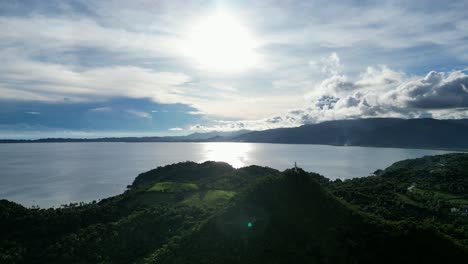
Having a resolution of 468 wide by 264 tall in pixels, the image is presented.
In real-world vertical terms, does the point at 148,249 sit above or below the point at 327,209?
below

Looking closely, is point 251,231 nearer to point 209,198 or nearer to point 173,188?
point 209,198

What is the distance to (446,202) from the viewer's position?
89062 mm

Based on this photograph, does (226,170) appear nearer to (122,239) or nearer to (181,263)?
(122,239)

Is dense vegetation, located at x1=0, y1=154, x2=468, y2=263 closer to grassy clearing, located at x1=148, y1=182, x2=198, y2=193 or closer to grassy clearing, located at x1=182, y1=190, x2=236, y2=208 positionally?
grassy clearing, located at x1=182, y1=190, x2=236, y2=208

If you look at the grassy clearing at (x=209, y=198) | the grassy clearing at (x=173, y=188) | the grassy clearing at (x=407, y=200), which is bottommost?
the grassy clearing at (x=407, y=200)

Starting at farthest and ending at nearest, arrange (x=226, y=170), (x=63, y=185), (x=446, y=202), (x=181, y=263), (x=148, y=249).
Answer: (x=63, y=185) → (x=226, y=170) → (x=446, y=202) → (x=148, y=249) → (x=181, y=263)

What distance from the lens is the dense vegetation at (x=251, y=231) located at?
155 feet

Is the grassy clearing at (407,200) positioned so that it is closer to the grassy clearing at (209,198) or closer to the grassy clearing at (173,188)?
the grassy clearing at (209,198)

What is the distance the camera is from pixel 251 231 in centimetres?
5156

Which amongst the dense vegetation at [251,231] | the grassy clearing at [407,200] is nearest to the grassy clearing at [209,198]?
the dense vegetation at [251,231]

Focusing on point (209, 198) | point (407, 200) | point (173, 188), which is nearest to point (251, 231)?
point (209, 198)

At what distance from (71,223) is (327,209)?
54279 mm

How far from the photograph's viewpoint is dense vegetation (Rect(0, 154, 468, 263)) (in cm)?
4719

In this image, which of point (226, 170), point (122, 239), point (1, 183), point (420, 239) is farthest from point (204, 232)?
point (1, 183)
